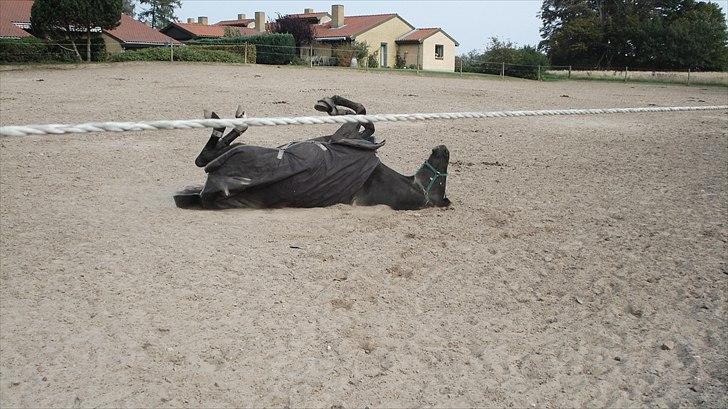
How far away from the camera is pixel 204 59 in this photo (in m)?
26.6

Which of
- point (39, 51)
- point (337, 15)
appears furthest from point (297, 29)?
point (39, 51)

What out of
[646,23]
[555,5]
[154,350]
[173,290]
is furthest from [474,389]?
[555,5]

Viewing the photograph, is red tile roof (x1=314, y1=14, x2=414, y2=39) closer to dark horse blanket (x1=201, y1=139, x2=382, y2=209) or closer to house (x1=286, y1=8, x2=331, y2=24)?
house (x1=286, y1=8, x2=331, y2=24)

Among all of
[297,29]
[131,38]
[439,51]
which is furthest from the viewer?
[439,51]

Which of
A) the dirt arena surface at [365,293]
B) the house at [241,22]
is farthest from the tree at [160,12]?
the dirt arena surface at [365,293]

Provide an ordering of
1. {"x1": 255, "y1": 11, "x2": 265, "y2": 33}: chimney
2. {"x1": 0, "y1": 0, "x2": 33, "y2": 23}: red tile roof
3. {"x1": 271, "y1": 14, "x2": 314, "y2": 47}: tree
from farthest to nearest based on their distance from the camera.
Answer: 1. {"x1": 255, "y1": 11, "x2": 265, "y2": 33}: chimney
2. {"x1": 271, "y1": 14, "x2": 314, "y2": 47}: tree
3. {"x1": 0, "y1": 0, "x2": 33, "y2": 23}: red tile roof

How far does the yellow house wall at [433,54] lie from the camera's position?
48625 mm

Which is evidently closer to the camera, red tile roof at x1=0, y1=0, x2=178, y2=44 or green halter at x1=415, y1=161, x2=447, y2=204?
green halter at x1=415, y1=161, x2=447, y2=204

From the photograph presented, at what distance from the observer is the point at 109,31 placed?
131 feet

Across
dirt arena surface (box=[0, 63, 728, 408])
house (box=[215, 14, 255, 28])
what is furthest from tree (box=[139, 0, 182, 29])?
dirt arena surface (box=[0, 63, 728, 408])

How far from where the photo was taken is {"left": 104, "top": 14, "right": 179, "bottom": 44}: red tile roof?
40062mm

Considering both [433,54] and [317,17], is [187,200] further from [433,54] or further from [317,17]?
[317,17]

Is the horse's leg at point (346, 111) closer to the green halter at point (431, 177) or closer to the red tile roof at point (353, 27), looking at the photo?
the green halter at point (431, 177)

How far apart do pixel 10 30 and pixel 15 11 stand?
4.50m
